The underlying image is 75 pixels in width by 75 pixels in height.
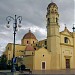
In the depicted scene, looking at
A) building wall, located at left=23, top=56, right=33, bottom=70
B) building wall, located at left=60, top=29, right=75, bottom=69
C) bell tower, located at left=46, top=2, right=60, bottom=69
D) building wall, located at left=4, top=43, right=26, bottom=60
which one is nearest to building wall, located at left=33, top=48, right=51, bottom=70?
bell tower, located at left=46, top=2, right=60, bottom=69

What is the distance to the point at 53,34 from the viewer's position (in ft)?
163

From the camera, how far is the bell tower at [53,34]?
49444mm

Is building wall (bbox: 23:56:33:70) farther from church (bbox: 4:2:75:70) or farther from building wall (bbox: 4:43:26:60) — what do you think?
building wall (bbox: 4:43:26:60)

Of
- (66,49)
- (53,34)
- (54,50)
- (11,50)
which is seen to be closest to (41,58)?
(54,50)

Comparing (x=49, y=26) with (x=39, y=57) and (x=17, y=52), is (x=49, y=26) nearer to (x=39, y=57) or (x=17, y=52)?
(x=39, y=57)

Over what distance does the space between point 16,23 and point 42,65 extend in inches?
1065

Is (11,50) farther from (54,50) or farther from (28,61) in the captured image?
(54,50)

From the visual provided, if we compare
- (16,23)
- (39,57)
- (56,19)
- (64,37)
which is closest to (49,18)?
(56,19)

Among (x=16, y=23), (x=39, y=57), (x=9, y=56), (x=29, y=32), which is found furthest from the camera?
(x=29, y=32)

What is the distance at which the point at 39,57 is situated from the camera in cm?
4859

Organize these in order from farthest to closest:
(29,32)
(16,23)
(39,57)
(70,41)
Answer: (29,32) → (70,41) → (39,57) → (16,23)

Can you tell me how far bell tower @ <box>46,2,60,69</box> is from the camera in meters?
49.4

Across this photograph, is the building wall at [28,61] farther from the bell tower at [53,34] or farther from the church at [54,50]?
the bell tower at [53,34]

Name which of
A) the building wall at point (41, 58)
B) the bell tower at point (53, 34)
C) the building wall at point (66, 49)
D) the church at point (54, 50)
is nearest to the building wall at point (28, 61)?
the church at point (54, 50)
